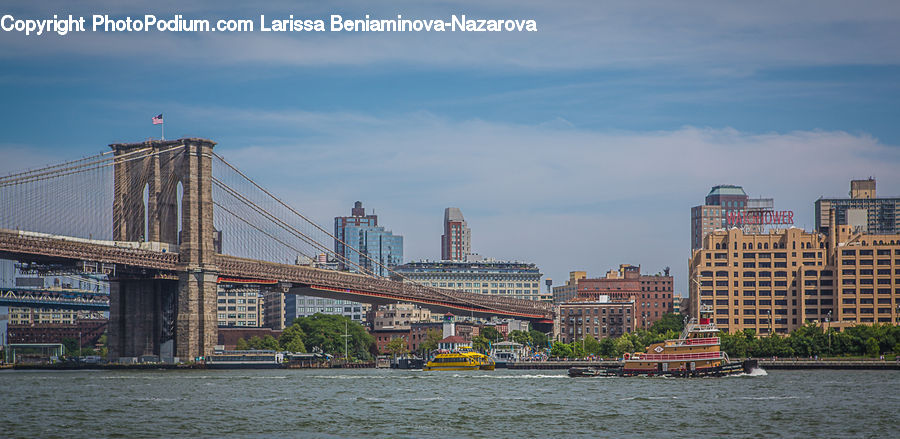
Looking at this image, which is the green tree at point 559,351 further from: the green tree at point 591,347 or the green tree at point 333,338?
the green tree at point 333,338

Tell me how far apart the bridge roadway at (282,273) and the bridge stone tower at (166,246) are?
265 cm

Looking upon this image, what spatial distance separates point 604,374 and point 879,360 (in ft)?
112

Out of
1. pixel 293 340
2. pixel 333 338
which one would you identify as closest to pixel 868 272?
pixel 333 338

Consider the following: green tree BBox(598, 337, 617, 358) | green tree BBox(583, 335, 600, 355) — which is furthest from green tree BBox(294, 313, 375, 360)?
green tree BBox(598, 337, 617, 358)

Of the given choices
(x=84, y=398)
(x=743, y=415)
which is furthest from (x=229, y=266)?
(x=743, y=415)

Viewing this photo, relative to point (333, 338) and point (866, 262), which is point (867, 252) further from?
point (333, 338)

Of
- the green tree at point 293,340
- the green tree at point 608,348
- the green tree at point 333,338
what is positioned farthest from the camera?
the green tree at point 333,338

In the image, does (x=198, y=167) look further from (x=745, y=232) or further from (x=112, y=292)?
(x=745, y=232)

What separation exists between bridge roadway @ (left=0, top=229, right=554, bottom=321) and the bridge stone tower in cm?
265

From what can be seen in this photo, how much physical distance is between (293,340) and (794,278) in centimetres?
7305

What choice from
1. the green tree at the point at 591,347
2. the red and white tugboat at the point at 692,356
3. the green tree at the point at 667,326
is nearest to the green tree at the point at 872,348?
the red and white tugboat at the point at 692,356

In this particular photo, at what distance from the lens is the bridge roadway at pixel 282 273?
376 ft

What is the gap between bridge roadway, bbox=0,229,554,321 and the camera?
114500 mm

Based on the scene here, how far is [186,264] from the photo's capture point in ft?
434
